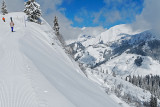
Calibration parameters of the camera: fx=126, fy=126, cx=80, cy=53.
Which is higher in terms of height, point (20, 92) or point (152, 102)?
point (20, 92)

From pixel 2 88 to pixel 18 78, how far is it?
76 centimetres

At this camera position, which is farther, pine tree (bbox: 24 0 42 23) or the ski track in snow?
pine tree (bbox: 24 0 42 23)

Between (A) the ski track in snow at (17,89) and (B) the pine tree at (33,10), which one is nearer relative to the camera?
(A) the ski track in snow at (17,89)

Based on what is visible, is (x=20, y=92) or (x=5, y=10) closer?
(x=20, y=92)

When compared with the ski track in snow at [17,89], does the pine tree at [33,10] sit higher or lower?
higher

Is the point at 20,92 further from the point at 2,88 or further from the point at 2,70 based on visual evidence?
the point at 2,70

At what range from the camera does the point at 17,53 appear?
8.57m

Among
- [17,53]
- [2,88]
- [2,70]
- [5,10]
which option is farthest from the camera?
[5,10]

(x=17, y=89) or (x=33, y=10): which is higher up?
(x=33, y=10)

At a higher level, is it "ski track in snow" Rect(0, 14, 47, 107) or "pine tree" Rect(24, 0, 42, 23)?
"pine tree" Rect(24, 0, 42, 23)

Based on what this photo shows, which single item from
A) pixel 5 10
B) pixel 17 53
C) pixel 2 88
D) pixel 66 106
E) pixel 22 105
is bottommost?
pixel 66 106

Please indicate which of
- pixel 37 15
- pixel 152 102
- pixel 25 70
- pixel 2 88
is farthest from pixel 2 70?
pixel 152 102

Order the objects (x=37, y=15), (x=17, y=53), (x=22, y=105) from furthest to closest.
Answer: (x=37, y=15) → (x=17, y=53) → (x=22, y=105)

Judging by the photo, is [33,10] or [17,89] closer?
[17,89]
